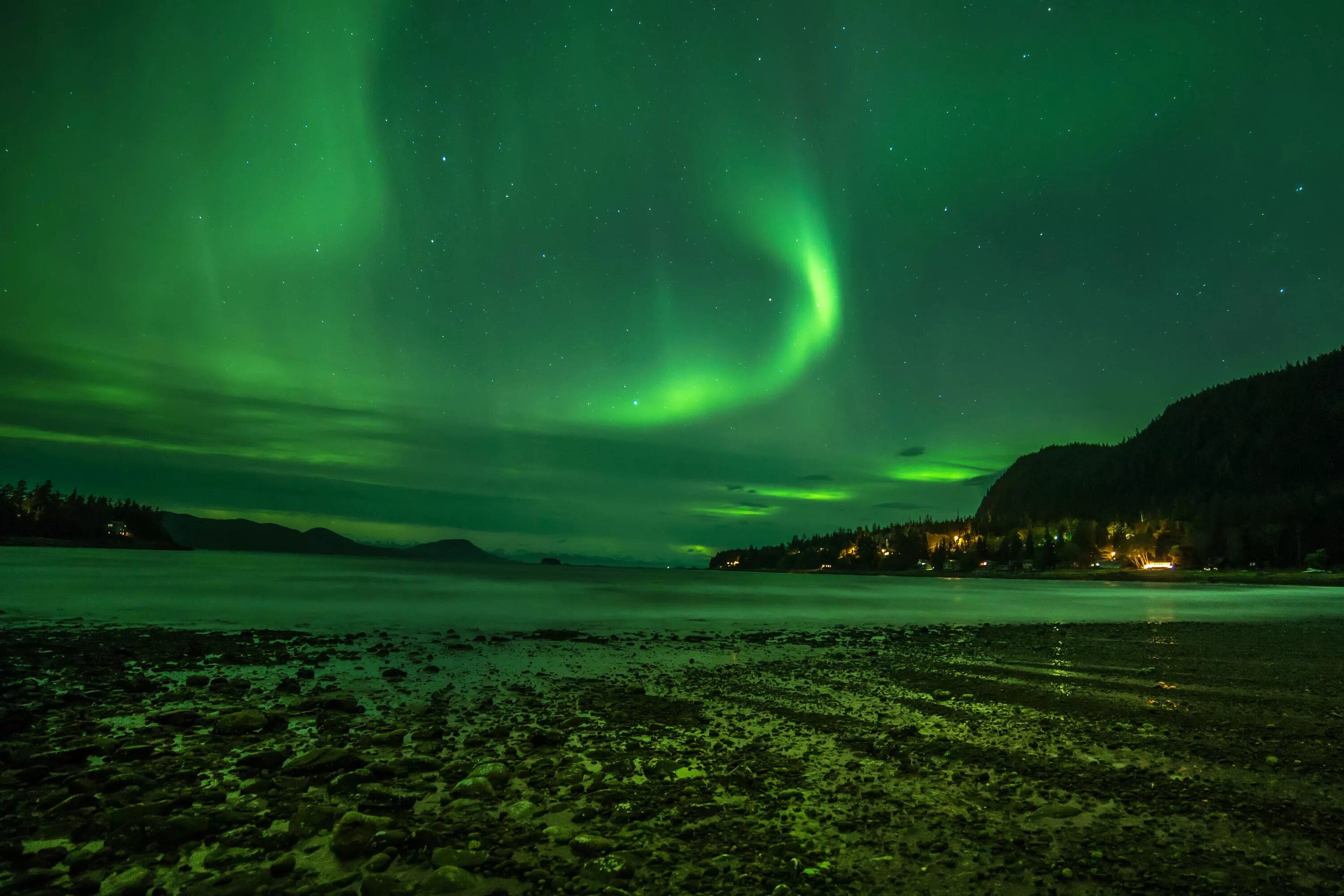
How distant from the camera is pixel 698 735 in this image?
9.61 metres

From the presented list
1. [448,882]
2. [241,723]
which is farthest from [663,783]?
[241,723]

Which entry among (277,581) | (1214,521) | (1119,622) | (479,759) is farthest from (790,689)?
(1214,521)

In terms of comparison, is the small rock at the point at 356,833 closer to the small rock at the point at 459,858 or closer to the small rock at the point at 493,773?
the small rock at the point at 459,858

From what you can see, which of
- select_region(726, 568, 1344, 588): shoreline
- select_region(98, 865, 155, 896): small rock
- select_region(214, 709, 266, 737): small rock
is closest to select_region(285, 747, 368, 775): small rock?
select_region(214, 709, 266, 737): small rock

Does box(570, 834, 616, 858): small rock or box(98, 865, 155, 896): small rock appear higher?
box(570, 834, 616, 858): small rock

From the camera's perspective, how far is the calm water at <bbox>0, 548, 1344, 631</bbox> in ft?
104

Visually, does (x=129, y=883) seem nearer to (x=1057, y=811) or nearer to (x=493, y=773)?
(x=493, y=773)

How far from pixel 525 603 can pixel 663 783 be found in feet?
146

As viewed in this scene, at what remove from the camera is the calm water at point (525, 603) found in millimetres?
31594

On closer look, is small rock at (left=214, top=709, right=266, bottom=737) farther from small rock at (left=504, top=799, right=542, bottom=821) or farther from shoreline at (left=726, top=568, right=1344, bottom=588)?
shoreline at (left=726, top=568, right=1344, bottom=588)

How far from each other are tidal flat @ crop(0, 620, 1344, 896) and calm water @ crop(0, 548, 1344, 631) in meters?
17.0

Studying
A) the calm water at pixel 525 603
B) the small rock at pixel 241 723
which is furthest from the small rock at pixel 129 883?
the calm water at pixel 525 603

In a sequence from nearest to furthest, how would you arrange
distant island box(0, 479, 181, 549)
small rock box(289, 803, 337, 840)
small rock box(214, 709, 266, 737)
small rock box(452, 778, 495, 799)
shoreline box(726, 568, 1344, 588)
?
small rock box(289, 803, 337, 840) → small rock box(452, 778, 495, 799) → small rock box(214, 709, 266, 737) → shoreline box(726, 568, 1344, 588) → distant island box(0, 479, 181, 549)

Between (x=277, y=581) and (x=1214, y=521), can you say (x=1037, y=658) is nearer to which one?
(x=277, y=581)
